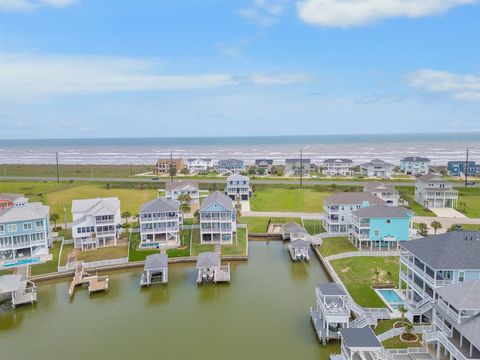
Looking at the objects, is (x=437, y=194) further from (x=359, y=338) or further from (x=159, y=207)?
(x=359, y=338)

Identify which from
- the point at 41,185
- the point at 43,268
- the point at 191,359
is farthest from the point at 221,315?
the point at 41,185

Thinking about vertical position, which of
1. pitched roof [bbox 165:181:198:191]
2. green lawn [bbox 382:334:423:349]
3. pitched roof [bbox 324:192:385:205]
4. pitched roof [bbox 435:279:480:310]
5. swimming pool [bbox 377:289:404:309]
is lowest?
green lawn [bbox 382:334:423:349]

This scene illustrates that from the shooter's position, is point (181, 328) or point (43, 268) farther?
point (43, 268)

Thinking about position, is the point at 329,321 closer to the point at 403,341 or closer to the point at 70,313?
the point at 403,341

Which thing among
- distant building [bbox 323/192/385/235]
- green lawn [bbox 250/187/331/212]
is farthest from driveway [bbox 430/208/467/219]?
green lawn [bbox 250/187/331/212]

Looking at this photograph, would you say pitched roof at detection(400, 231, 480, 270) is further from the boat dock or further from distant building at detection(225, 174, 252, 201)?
distant building at detection(225, 174, 252, 201)

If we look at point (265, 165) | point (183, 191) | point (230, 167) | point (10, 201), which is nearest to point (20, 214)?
point (10, 201)

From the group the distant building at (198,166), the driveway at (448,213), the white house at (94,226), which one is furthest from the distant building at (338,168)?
the white house at (94,226)
